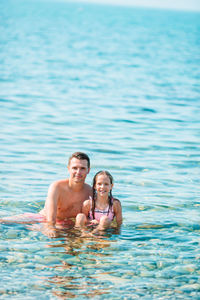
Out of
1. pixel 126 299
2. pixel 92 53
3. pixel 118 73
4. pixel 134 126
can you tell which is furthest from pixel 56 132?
pixel 92 53

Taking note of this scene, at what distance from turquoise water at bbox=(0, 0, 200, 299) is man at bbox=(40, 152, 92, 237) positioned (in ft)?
1.06

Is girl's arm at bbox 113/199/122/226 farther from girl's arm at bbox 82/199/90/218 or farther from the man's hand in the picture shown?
the man's hand

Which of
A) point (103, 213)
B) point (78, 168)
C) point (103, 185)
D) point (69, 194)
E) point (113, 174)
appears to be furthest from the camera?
point (113, 174)

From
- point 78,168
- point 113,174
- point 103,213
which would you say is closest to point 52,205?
point 78,168

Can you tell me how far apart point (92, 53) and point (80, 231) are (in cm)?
3750

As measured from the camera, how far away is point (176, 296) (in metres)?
5.67

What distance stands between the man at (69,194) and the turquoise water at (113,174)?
1.06ft

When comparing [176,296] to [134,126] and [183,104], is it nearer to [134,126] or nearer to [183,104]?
[134,126]

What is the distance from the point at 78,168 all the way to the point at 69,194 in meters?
0.48

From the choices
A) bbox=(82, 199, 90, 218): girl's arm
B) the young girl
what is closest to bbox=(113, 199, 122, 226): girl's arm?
the young girl

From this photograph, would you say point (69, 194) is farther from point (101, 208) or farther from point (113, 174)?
point (113, 174)

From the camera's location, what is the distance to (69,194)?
24.9 ft

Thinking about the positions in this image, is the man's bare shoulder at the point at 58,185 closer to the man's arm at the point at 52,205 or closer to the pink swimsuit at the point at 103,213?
the man's arm at the point at 52,205

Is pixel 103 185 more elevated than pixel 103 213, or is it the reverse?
pixel 103 185
